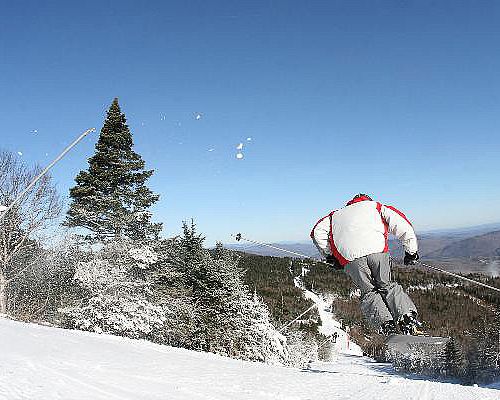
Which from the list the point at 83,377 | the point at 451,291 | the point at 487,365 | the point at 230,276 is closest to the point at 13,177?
the point at 230,276

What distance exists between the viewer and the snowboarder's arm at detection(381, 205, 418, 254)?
5.68 m

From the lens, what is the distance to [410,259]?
592 centimetres

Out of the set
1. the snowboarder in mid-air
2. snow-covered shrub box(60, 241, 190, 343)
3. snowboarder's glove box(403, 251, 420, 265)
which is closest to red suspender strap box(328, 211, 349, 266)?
the snowboarder in mid-air

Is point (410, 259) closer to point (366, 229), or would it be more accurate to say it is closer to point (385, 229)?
point (385, 229)

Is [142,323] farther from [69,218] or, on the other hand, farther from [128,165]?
[128,165]

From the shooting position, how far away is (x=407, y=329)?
563 centimetres

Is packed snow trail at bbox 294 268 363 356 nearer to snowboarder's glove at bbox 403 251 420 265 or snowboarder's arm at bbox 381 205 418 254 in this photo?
snowboarder's glove at bbox 403 251 420 265

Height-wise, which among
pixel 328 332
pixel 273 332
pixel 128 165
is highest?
pixel 128 165

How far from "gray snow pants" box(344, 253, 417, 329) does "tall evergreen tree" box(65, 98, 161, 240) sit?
18321mm

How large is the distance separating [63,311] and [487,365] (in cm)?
5471

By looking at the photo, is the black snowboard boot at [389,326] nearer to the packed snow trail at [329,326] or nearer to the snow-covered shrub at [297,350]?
the snow-covered shrub at [297,350]

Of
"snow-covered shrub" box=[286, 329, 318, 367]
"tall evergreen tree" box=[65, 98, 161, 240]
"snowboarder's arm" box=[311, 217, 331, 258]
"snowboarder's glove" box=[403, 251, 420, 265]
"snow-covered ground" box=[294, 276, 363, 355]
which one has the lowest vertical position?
"snow-covered ground" box=[294, 276, 363, 355]

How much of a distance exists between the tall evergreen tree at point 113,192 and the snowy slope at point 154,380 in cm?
1615

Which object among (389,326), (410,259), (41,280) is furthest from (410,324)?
(41,280)
